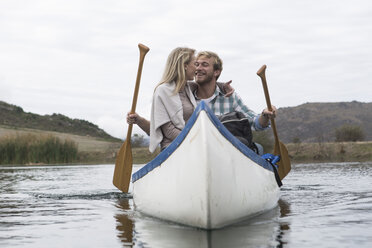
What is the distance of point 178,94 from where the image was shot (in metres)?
6.06

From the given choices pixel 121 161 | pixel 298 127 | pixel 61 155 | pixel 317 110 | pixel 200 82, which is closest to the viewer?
pixel 200 82

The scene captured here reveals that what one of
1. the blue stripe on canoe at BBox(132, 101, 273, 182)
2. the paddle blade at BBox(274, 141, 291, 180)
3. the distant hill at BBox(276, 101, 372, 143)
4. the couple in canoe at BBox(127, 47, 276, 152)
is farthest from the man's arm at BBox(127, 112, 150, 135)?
the distant hill at BBox(276, 101, 372, 143)

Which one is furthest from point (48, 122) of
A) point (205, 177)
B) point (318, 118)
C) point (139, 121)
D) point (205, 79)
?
point (205, 177)

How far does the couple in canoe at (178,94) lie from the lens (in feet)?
19.7

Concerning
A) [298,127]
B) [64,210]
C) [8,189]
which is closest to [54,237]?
[64,210]

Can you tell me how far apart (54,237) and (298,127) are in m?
73.7

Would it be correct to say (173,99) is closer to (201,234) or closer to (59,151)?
(201,234)

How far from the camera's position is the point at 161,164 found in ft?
17.4

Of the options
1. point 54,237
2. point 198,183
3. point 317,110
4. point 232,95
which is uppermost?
point 317,110

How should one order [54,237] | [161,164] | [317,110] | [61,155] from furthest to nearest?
[317,110] → [61,155] → [161,164] → [54,237]

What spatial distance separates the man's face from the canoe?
4.75ft

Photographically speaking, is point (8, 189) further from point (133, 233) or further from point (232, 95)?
point (133, 233)

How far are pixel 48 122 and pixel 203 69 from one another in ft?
201

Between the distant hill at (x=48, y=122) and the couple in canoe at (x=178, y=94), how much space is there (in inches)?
2192
